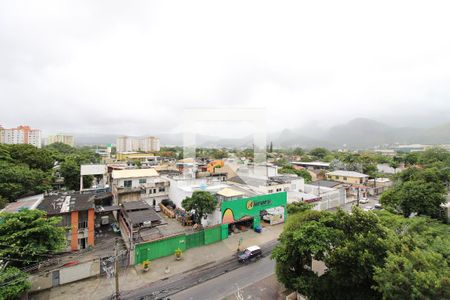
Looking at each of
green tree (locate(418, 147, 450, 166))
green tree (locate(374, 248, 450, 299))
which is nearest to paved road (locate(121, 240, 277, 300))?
green tree (locate(374, 248, 450, 299))

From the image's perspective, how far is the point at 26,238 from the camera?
10.0 m

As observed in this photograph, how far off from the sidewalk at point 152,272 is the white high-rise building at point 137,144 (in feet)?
367

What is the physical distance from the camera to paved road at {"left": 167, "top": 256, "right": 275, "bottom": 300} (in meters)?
10.1

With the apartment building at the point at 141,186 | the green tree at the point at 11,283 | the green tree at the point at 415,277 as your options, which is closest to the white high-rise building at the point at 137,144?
the apartment building at the point at 141,186

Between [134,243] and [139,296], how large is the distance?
11.7 ft

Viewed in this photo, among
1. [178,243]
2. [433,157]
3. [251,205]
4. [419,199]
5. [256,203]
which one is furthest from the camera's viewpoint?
[433,157]

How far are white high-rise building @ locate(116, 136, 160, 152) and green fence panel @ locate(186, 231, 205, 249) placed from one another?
111062 millimetres

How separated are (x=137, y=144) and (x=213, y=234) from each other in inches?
4704

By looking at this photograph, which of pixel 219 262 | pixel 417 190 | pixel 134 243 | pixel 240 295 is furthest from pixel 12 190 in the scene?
pixel 417 190

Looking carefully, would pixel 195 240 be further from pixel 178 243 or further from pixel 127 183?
pixel 127 183

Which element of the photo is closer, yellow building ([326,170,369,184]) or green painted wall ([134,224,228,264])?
green painted wall ([134,224,228,264])

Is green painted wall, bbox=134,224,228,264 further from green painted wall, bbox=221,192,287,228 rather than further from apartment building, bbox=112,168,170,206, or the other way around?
apartment building, bbox=112,168,170,206

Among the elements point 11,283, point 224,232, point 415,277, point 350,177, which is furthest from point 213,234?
point 350,177

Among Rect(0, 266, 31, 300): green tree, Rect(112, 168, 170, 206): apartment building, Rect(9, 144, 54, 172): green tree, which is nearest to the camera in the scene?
Rect(0, 266, 31, 300): green tree
